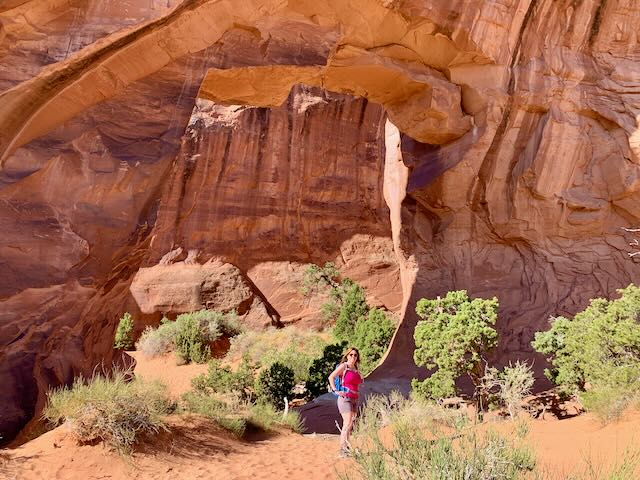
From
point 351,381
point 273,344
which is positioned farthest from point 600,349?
point 273,344

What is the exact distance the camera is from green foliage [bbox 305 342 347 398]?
1169 centimetres

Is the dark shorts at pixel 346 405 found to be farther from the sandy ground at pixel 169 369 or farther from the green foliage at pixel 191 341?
the green foliage at pixel 191 341

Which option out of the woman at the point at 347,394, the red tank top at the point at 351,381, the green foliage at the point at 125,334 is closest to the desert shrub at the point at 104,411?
the woman at the point at 347,394

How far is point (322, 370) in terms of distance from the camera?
11.9 metres

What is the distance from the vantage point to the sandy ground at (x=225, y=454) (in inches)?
187

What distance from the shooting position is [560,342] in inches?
316

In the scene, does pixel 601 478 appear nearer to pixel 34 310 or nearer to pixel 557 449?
pixel 557 449

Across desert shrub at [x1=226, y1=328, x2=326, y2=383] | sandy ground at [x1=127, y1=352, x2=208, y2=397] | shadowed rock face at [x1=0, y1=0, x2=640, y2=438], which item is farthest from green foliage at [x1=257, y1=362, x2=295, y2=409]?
sandy ground at [x1=127, y1=352, x2=208, y2=397]

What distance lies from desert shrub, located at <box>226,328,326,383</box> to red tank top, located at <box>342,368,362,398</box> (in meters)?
7.83

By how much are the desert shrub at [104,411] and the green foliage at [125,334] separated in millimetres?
11505

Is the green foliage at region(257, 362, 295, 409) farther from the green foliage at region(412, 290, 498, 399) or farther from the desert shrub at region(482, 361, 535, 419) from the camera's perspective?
the desert shrub at region(482, 361, 535, 419)

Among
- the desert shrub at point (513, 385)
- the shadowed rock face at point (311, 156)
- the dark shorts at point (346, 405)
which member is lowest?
the desert shrub at point (513, 385)

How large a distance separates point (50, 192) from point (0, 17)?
172 centimetres

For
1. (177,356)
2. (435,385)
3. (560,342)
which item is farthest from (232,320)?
(560,342)
